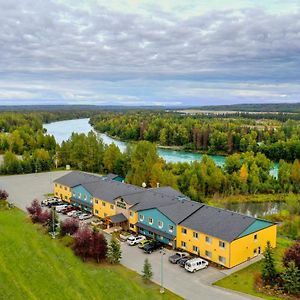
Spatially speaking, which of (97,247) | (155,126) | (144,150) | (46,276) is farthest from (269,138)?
(46,276)

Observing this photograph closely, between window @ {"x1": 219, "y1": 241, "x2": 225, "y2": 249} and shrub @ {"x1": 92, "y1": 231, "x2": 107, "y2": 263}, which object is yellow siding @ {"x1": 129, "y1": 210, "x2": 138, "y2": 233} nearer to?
shrub @ {"x1": 92, "y1": 231, "x2": 107, "y2": 263}

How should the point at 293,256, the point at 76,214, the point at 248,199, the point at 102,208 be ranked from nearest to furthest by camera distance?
the point at 293,256 < the point at 102,208 < the point at 76,214 < the point at 248,199

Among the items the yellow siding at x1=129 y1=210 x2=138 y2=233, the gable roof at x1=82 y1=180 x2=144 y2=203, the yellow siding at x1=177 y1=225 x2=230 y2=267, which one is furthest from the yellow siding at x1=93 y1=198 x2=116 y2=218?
the yellow siding at x1=177 y1=225 x2=230 y2=267

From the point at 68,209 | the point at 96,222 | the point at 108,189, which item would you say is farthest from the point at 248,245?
the point at 68,209

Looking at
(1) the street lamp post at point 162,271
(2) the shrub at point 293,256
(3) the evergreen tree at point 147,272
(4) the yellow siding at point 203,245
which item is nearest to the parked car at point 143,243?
(1) the street lamp post at point 162,271

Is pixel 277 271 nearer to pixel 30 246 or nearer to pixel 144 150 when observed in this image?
pixel 30 246

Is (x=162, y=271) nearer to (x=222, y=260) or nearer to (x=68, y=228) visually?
(x=222, y=260)

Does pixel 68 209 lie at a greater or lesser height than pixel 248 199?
greater
